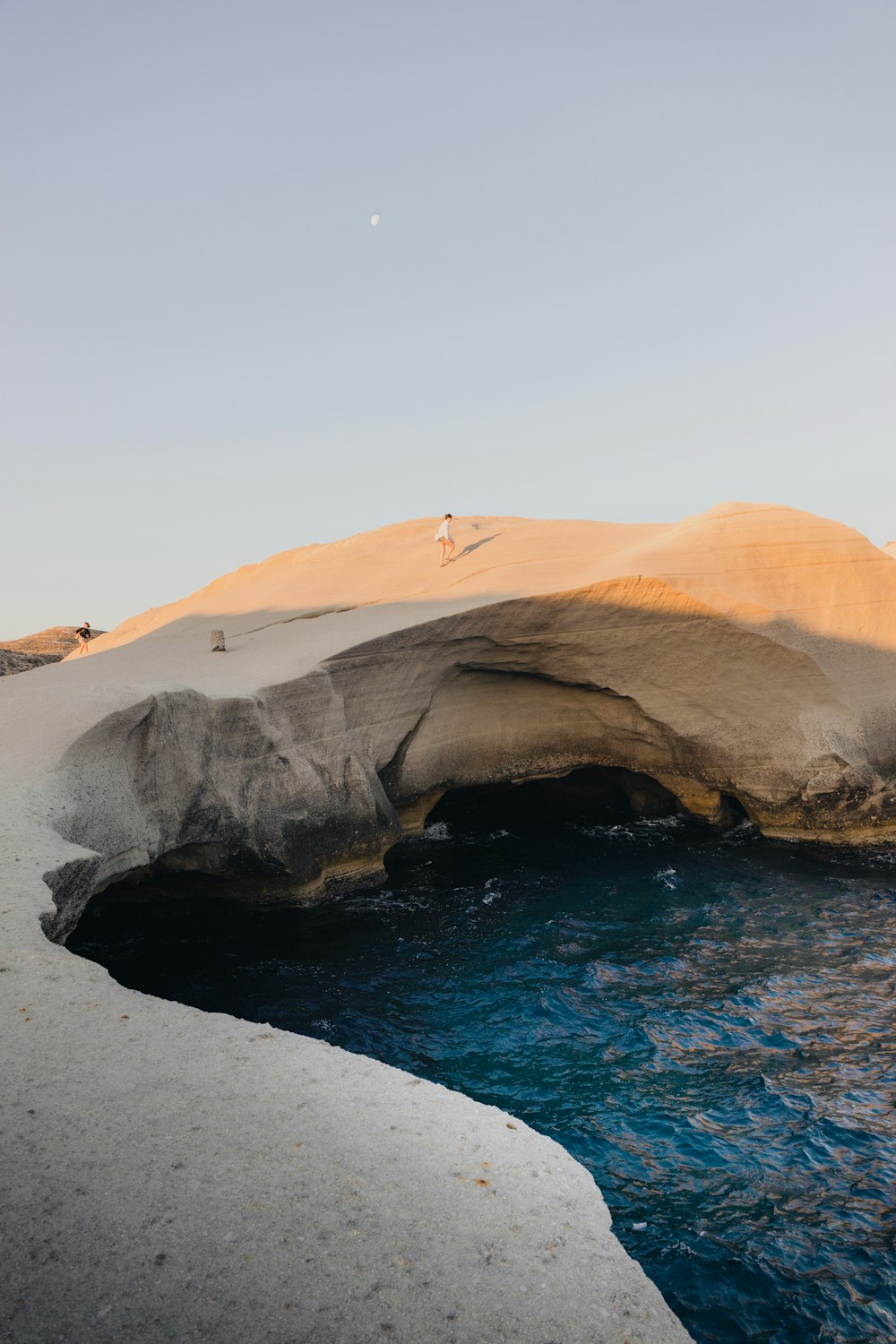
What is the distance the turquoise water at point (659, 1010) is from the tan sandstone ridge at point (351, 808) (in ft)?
4.68

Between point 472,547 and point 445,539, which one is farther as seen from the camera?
point 472,547

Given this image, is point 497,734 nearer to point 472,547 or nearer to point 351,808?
point 351,808

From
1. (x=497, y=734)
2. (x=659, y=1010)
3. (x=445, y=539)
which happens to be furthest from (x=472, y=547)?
(x=659, y=1010)

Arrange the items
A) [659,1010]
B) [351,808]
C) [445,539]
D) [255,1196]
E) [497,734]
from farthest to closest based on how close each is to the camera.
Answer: [445,539] → [497,734] → [351,808] → [659,1010] → [255,1196]

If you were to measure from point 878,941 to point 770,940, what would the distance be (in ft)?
4.61

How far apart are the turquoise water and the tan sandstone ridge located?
4.68ft

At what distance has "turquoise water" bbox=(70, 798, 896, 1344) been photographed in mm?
6922

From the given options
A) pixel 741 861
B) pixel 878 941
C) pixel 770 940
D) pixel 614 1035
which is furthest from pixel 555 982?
pixel 741 861

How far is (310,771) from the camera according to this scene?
1408 cm

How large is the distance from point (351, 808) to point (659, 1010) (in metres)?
5.79

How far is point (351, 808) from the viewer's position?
14.5m

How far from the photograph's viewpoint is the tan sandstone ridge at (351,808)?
4.45 m

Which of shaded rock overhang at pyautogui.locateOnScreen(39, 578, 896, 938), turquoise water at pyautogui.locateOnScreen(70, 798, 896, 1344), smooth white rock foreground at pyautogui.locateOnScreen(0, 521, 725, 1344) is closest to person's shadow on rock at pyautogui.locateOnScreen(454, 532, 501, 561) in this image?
shaded rock overhang at pyautogui.locateOnScreen(39, 578, 896, 938)

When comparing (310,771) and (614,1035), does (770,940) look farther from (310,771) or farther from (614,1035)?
(310,771)
